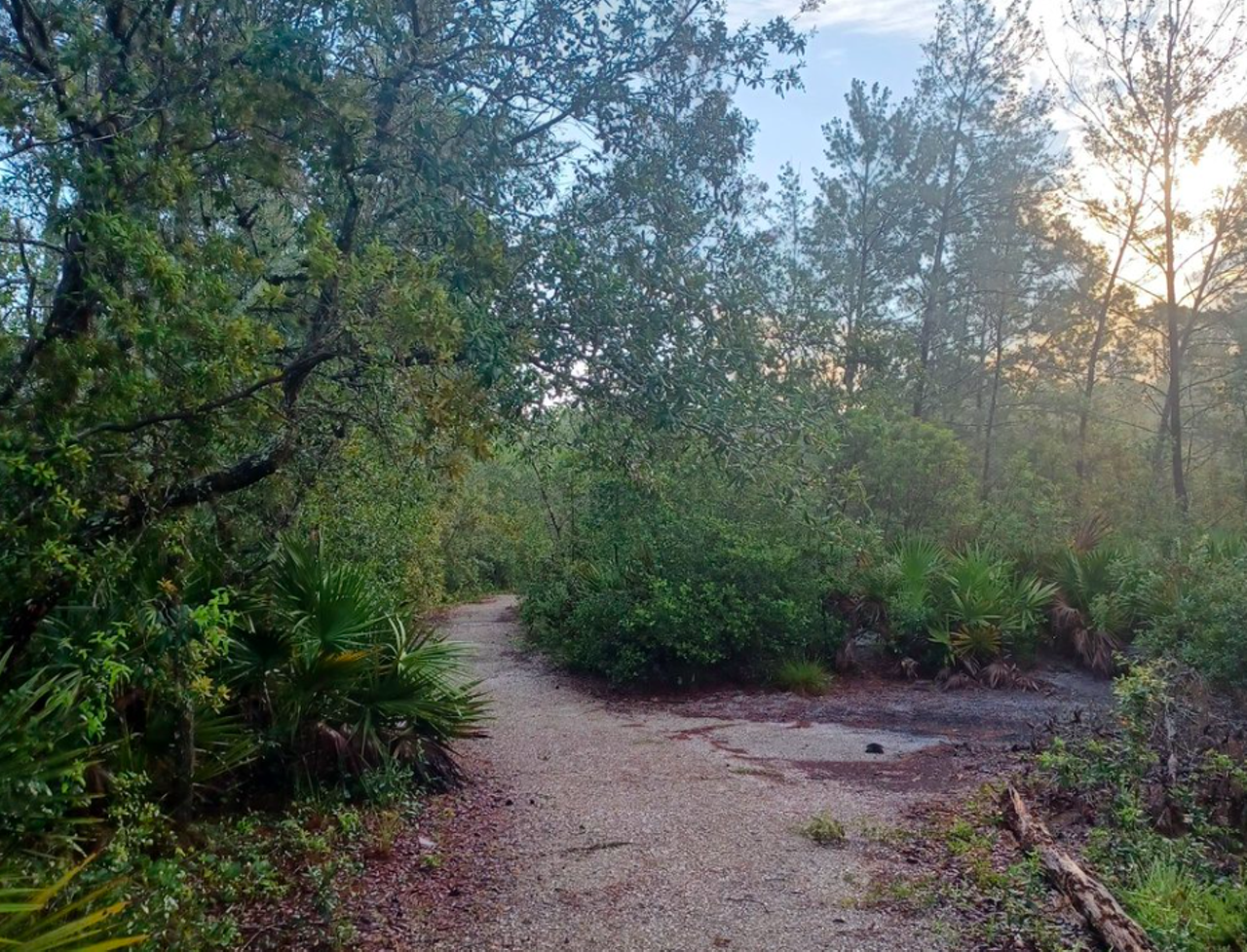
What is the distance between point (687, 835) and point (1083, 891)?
235 cm

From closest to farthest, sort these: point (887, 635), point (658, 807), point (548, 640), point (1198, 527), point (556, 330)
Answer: point (556, 330), point (658, 807), point (887, 635), point (548, 640), point (1198, 527)

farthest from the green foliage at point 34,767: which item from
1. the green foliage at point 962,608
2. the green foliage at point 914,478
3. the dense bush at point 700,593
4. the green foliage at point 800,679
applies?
the green foliage at point 914,478

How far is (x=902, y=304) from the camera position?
23.4m

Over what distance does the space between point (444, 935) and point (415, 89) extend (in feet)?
15.8

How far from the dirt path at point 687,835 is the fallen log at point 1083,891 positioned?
72 cm

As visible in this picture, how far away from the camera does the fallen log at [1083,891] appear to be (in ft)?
13.4

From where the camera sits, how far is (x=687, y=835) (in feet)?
19.6

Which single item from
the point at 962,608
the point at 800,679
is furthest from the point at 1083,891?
the point at 962,608

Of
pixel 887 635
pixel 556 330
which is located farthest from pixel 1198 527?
pixel 556 330

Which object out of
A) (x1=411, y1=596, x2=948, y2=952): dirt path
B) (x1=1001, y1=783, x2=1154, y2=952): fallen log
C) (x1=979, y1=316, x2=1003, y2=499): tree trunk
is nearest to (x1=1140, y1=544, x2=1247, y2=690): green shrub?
(x1=411, y1=596, x2=948, y2=952): dirt path

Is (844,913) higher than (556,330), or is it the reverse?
(556,330)

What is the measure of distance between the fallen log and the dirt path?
724 millimetres

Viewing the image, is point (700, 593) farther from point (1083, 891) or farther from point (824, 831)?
point (1083, 891)

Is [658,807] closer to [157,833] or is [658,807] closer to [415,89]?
[157,833]
